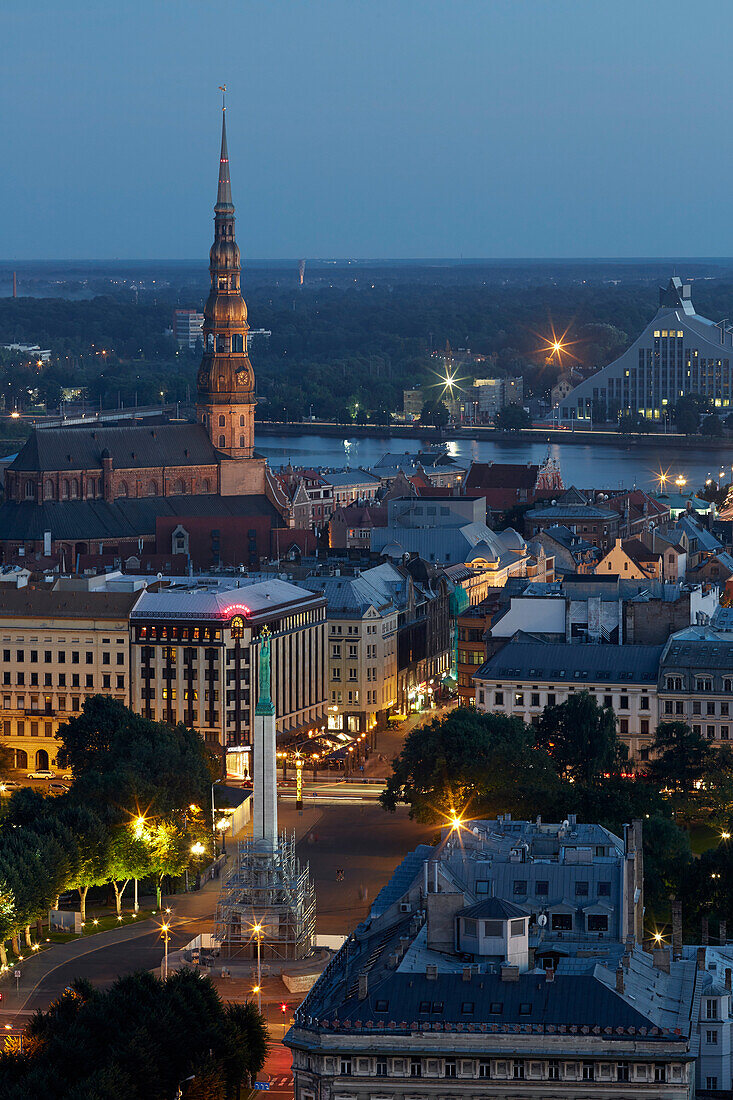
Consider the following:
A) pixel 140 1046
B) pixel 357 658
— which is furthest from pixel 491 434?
pixel 140 1046

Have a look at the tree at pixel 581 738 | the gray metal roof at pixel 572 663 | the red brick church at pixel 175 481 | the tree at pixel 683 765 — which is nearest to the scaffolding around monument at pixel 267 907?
the tree at pixel 581 738

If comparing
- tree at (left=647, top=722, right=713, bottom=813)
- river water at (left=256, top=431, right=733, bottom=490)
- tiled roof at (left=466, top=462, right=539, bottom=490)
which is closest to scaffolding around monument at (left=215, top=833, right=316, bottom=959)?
tree at (left=647, top=722, right=713, bottom=813)

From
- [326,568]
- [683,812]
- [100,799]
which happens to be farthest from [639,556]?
[100,799]

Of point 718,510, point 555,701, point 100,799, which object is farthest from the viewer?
point 718,510

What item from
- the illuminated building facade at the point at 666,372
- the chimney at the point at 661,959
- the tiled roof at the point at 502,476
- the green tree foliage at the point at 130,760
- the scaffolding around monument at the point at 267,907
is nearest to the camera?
the chimney at the point at 661,959

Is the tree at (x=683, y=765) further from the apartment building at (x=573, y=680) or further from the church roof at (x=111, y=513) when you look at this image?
the church roof at (x=111, y=513)

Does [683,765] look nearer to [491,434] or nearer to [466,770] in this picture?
[466,770]

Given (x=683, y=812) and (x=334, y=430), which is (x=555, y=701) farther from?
(x=334, y=430)
